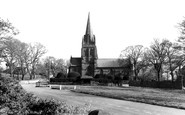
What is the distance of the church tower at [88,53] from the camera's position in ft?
287

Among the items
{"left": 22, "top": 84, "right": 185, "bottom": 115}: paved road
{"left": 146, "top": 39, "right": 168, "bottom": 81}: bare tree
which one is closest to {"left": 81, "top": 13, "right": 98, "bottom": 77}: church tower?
{"left": 146, "top": 39, "right": 168, "bottom": 81}: bare tree

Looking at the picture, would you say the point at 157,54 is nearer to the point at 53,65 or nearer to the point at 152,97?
the point at 152,97

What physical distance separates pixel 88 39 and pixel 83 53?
668cm

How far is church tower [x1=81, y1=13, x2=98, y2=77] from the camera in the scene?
87.4 m

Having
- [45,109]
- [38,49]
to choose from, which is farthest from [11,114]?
[38,49]

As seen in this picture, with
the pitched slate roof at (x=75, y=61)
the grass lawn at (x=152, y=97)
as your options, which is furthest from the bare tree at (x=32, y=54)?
the grass lawn at (x=152, y=97)

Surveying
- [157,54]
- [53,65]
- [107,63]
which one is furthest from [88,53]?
[157,54]

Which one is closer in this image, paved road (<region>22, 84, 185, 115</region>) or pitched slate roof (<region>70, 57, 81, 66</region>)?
paved road (<region>22, 84, 185, 115</region>)

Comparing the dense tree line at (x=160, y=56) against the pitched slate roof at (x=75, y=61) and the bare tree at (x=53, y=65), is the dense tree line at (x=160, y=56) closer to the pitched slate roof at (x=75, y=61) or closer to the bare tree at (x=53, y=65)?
the pitched slate roof at (x=75, y=61)

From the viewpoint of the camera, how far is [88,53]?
288 ft

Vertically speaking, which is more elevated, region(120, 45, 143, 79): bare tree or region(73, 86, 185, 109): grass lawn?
region(120, 45, 143, 79): bare tree

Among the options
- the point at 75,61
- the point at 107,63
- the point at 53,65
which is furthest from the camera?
the point at 53,65

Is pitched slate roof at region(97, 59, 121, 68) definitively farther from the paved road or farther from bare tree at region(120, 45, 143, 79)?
the paved road

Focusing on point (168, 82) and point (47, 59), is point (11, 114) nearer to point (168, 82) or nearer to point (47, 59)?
point (168, 82)
